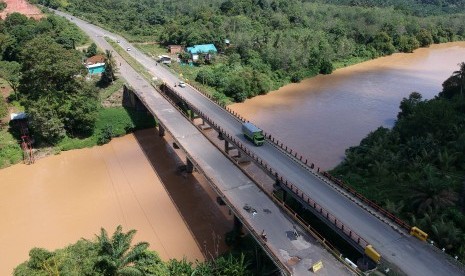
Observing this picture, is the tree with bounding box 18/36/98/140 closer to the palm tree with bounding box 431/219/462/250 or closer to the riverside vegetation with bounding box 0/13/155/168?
the riverside vegetation with bounding box 0/13/155/168

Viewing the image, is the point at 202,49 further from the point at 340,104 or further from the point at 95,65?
the point at 340,104

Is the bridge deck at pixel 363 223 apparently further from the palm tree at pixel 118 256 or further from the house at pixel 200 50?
the house at pixel 200 50

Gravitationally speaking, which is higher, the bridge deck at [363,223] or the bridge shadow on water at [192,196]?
the bridge deck at [363,223]

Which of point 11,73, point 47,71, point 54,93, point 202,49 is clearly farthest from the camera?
point 202,49

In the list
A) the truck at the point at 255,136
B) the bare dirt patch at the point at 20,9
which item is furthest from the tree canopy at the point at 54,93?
the bare dirt patch at the point at 20,9

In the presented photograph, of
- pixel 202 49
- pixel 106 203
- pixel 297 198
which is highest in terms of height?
Result: pixel 202 49

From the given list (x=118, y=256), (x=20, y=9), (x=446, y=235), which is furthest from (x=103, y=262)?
(x=20, y=9)
